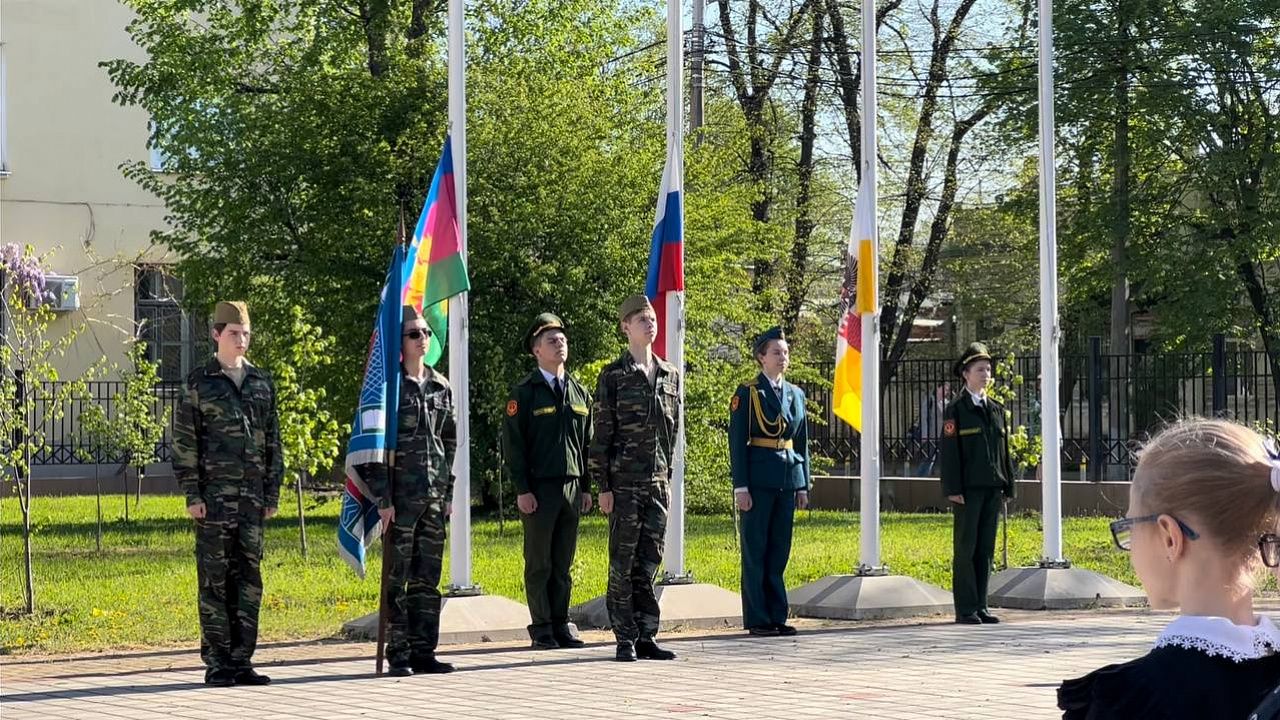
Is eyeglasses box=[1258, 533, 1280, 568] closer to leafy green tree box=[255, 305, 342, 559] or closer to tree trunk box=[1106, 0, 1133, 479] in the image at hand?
leafy green tree box=[255, 305, 342, 559]

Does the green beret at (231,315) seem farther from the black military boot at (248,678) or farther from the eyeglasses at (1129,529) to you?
the eyeglasses at (1129,529)

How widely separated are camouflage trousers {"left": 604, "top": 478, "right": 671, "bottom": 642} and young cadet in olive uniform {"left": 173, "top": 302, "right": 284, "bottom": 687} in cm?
233

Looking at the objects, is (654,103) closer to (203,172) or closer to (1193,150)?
(203,172)

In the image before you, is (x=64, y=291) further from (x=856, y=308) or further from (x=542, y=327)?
(x=542, y=327)

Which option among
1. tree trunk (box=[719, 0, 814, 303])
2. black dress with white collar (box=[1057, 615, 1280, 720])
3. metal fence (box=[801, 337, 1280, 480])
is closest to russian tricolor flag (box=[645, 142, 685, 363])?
metal fence (box=[801, 337, 1280, 480])

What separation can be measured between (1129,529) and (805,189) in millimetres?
34655

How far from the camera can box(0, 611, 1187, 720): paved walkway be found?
29.6 ft

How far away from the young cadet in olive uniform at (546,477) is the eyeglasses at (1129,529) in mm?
8992

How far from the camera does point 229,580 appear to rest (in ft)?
33.4

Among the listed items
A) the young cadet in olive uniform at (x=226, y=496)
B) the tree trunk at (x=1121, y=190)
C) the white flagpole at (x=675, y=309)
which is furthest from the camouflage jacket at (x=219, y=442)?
the tree trunk at (x=1121, y=190)

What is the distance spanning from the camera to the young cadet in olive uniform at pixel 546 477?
39.3ft

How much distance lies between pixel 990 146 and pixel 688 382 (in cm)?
1480

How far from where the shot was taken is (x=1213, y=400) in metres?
24.1

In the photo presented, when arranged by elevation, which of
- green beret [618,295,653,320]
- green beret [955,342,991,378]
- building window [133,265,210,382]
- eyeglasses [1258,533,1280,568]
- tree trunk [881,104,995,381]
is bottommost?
eyeglasses [1258,533,1280,568]
